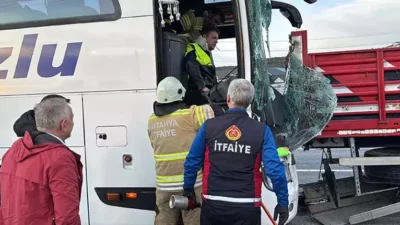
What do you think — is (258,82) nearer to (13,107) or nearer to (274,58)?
(274,58)

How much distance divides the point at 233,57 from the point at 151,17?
32.7 inches

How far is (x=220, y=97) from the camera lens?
13.3 ft

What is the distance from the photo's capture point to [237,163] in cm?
312

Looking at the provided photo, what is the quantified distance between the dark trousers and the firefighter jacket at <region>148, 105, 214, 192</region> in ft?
1.49

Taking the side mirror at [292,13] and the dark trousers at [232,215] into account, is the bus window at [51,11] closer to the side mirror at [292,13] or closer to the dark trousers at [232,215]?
the dark trousers at [232,215]

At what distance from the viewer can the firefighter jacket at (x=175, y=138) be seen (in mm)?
3621

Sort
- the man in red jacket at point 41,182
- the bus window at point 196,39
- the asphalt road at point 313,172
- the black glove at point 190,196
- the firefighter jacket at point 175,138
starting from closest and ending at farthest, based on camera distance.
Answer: the man in red jacket at point 41,182
the black glove at point 190,196
the firefighter jacket at point 175,138
the bus window at point 196,39
the asphalt road at point 313,172

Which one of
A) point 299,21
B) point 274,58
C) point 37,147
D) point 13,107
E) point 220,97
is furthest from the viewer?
point 299,21

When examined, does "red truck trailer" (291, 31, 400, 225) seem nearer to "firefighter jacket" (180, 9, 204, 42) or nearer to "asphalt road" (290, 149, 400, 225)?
"asphalt road" (290, 149, 400, 225)

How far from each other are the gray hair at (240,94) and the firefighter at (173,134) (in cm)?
45

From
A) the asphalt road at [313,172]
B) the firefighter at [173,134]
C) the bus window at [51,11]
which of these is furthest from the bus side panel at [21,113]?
the asphalt road at [313,172]

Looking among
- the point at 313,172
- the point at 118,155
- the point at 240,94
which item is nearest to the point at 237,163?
the point at 240,94

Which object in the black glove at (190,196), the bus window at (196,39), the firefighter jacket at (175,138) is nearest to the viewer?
the black glove at (190,196)

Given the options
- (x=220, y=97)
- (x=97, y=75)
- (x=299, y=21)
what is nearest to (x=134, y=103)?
(x=97, y=75)
